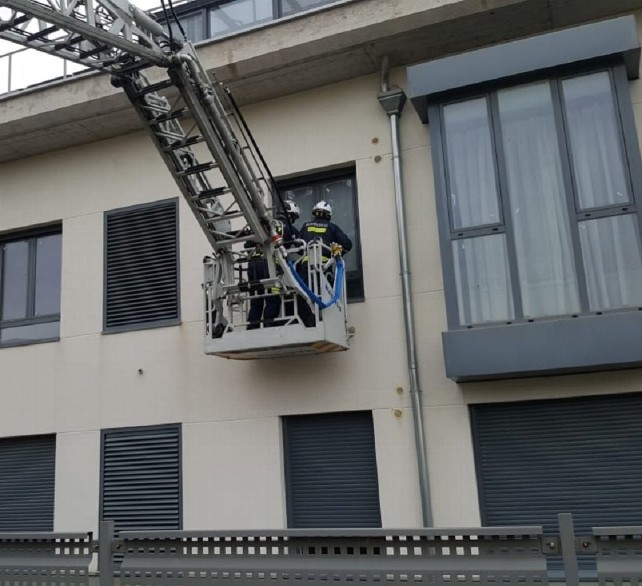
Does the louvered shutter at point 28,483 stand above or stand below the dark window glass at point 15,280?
below

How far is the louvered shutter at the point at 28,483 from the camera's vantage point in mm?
9695

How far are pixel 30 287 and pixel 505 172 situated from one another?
7.36 m

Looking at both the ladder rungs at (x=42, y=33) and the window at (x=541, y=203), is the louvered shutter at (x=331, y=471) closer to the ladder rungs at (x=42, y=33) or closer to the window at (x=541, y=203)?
the window at (x=541, y=203)

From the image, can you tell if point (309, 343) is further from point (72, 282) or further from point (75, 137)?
Result: point (75, 137)

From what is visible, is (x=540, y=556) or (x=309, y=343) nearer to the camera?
(x=540, y=556)

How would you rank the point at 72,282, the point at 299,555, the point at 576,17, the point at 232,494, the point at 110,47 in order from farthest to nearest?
1. the point at 72,282
2. the point at 232,494
3. the point at 576,17
4. the point at 110,47
5. the point at 299,555

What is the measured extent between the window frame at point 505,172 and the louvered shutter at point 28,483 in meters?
6.24

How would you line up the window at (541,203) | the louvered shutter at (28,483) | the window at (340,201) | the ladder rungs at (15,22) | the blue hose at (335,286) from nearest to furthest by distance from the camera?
the ladder rungs at (15,22) < the window at (541,203) < the blue hose at (335,286) < the window at (340,201) < the louvered shutter at (28,483)

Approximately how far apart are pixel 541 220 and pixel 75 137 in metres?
6.94

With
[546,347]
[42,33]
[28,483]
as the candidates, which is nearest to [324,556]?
[546,347]

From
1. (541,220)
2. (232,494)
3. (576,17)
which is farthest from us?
(232,494)

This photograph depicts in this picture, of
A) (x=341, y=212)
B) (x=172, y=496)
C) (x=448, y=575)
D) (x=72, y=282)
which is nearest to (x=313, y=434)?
(x=172, y=496)

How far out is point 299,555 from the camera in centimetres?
405

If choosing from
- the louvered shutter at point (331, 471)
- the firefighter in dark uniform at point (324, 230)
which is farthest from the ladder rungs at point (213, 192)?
the louvered shutter at point (331, 471)
